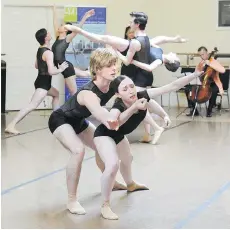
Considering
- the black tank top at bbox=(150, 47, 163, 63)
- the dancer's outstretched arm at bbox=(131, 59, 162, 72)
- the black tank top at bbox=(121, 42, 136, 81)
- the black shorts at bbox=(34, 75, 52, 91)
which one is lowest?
the black shorts at bbox=(34, 75, 52, 91)

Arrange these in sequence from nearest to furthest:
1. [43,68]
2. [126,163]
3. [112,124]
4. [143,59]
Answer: [112,124] → [126,163] → [143,59] → [43,68]

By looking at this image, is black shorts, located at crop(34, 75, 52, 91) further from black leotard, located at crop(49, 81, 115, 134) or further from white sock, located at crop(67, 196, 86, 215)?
white sock, located at crop(67, 196, 86, 215)

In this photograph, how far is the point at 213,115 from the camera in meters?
11.2

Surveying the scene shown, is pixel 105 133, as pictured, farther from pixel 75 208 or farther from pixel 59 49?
pixel 59 49

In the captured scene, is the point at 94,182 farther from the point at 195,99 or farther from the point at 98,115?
the point at 195,99

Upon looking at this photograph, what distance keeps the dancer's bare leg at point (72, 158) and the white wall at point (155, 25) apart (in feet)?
26.8

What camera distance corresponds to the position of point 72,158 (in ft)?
13.8

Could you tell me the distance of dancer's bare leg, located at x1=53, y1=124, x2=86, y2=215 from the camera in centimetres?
417

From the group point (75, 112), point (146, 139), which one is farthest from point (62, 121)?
point (146, 139)

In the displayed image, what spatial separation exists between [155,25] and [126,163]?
8661 millimetres

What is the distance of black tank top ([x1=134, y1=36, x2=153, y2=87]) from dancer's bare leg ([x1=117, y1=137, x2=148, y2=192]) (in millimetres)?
2373

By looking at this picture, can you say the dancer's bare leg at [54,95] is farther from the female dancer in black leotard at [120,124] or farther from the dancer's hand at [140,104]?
the dancer's hand at [140,104]

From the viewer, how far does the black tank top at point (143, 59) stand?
687 cm

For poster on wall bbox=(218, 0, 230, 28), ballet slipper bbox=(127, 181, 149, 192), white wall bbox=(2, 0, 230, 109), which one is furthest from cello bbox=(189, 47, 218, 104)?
ballet slipper bbox=(127, 181, 149, 192)
